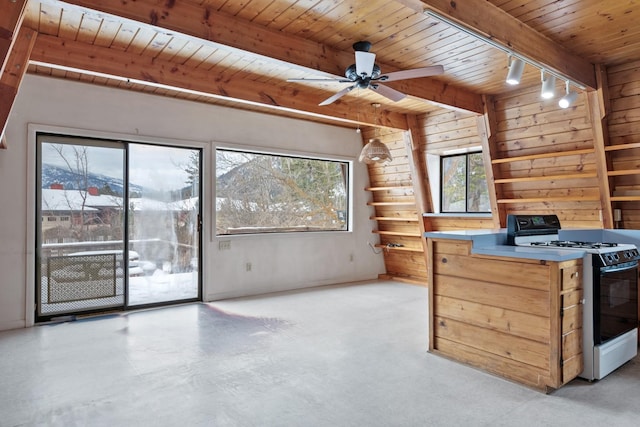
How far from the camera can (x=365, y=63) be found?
10.4ft

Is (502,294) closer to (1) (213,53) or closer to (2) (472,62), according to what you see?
(2) (472,62)

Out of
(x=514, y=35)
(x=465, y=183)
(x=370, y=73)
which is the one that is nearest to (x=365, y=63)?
(x=370, y=73)

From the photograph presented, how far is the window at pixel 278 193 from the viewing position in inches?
228

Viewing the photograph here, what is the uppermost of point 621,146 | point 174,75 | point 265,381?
point 174,75

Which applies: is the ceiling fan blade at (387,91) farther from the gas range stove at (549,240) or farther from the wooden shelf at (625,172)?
the wooden shelf at (625,172)

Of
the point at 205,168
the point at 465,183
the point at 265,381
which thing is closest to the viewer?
the point at 265,381

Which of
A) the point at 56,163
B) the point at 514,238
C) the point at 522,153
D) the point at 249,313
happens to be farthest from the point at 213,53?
the point at 522,153

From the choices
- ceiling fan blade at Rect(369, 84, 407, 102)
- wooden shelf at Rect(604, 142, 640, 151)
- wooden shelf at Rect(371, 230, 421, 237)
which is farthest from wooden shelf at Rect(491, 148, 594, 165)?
ceiling fan blade at Rect(369, 84, 407, 102)

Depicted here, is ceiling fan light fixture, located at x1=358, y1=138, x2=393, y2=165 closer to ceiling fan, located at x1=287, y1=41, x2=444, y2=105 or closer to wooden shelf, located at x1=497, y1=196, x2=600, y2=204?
ceiling fan, located at x1=287, y1=41, x2=444, y2=105

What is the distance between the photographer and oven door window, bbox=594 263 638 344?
9.36ft

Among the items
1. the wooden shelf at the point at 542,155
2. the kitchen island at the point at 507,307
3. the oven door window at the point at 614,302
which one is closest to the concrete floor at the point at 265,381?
the kitchen island at the point at 507,307

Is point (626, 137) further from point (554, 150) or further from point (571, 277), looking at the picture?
point (571, 277)

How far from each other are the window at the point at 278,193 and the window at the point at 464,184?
170cm

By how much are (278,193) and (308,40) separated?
3.09 metres
